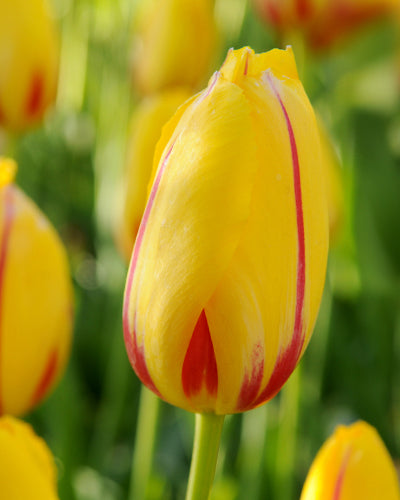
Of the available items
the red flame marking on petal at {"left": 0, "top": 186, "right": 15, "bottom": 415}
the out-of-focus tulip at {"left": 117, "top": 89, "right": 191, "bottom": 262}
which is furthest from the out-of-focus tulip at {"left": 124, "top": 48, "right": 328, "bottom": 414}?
the out-of-focus tulip at {"left": 117, "top": 89, "right": 191, "bottom": 262}

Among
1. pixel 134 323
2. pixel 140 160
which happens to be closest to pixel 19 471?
pixel 134 323

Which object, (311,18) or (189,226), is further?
(311,18)

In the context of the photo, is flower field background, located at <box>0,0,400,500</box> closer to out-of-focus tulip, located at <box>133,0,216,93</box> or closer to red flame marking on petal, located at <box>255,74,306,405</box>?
out-of-focus tulip, located at <box>133,0,216,93</box>

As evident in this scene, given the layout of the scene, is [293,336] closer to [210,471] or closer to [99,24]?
[210,471]

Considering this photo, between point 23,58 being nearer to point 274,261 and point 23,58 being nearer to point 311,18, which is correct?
point 311,18

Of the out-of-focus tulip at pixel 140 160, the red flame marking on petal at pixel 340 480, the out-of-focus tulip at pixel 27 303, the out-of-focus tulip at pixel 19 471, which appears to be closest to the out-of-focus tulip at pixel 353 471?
the red flame marking on petal at pixel 340 480

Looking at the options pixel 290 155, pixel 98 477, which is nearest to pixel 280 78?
pixel 290 155

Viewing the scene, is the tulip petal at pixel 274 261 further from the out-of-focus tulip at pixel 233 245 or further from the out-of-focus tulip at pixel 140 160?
the out-of-focus tulip at pixel 140 160
